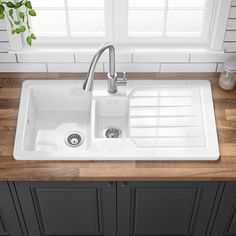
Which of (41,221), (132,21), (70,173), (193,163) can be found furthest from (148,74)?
(132,21)

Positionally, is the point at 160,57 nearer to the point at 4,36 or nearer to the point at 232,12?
the point at 232,12

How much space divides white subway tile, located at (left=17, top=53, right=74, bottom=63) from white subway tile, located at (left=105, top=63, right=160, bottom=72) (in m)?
0.22

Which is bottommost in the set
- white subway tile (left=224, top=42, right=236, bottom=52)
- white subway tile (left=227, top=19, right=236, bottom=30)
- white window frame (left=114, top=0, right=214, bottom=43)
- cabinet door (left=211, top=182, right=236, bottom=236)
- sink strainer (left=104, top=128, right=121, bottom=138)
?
cabinet door (left=211, top=182, right=236, bottom=236)

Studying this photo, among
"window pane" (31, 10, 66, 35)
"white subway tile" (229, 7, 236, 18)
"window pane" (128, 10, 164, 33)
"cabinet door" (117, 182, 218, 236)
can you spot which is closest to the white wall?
"white subway tile" (229, 7, 236, 18)

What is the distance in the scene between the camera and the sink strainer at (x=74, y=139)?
2176mm

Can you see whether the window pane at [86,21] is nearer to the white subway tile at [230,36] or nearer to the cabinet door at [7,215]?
the white subway tile at [230,36]

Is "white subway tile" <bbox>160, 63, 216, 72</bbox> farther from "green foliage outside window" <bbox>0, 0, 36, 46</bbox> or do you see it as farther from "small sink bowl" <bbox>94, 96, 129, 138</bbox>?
"green foliage outside window" <bbox>0, 0, 36, 46</bbox>

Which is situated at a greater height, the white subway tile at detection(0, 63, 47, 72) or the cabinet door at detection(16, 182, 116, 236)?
the white subway tile at detection(0, 63, 47, 72)

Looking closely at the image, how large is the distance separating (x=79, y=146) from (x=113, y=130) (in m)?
0.21

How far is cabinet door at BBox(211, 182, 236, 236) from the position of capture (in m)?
2.00

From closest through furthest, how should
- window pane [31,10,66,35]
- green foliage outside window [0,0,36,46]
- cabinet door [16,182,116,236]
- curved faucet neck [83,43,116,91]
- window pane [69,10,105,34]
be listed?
1. green foliage outside window [0,0,36,46]
2. curved faucet neck [83,43,116,91]
3. cabinet door [16,182,116,236]
4. window pane [31,10,66,35]
5. window pane [69,10,105,34]

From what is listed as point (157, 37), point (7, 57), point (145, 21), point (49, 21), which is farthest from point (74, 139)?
point (145, 21)

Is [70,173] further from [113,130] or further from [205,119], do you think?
[205,119]

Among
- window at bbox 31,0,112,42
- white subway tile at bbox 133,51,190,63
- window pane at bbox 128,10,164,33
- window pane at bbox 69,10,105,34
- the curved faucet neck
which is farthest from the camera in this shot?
window pane at bbox 128,10,164,33
